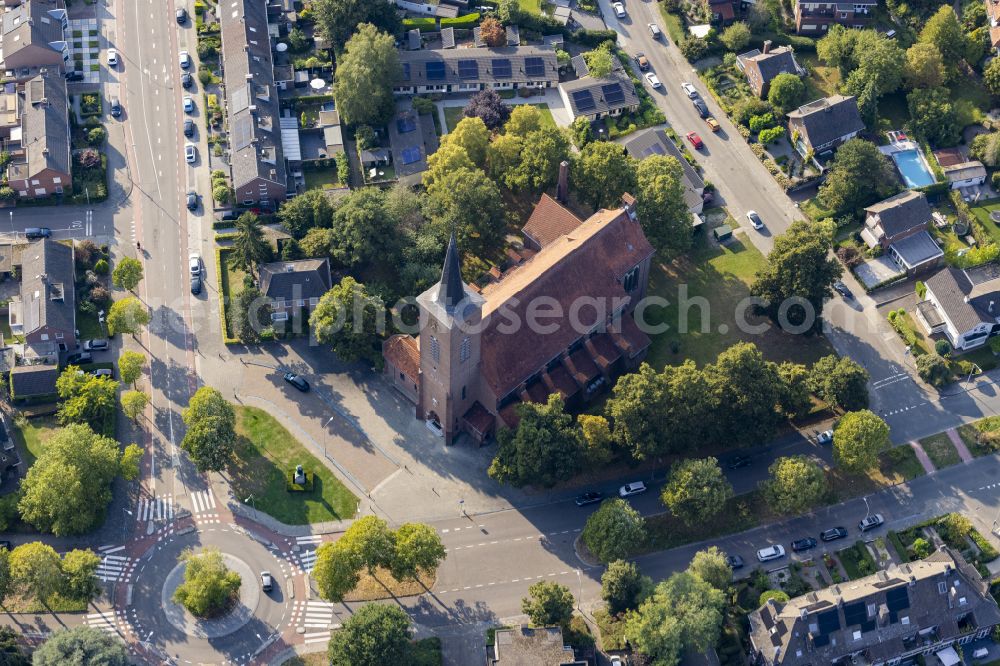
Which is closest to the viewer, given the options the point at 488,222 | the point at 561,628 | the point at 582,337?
the point at 561,628

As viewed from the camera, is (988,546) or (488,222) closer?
(988,546)

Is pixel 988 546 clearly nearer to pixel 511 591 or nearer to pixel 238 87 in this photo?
pixel 511 591

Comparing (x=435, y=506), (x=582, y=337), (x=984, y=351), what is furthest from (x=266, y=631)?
(x=984, y=351)

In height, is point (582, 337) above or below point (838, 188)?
below

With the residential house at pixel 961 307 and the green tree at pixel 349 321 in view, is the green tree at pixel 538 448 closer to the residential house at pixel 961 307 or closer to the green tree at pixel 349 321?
the green tree at pixel 349 321

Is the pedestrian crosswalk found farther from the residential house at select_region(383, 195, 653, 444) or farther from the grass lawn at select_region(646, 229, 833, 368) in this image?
the grass lawn at select_region(646, 229, 833, 368)

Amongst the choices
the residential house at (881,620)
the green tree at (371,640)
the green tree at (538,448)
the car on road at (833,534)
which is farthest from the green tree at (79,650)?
the car on road at (833,534)

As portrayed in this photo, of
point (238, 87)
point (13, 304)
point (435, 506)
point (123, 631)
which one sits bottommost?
point (123, 631)
